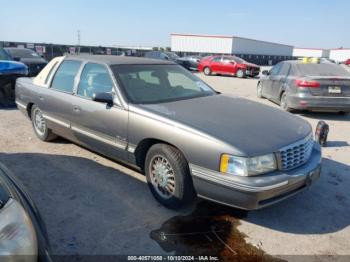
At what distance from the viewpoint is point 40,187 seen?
4117 millimetres

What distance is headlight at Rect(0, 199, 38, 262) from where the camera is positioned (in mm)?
1611

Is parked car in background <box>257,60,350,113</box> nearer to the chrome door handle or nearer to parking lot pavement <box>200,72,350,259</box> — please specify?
parking lot pavement <box>200,72,350,259</box>

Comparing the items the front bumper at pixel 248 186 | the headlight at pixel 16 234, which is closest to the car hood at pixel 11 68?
the front bumper at pixel 248 186

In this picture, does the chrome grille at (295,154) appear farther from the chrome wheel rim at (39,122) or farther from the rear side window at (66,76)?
the chrome wheel rim at (39,122)

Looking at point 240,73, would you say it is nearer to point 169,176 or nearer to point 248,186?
point 169,176

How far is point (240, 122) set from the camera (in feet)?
11.6

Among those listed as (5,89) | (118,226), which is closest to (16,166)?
(118,226)

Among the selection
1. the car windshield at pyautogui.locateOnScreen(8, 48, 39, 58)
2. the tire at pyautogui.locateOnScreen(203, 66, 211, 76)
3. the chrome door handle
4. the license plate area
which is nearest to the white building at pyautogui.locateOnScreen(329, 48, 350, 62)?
the tire at pyautogui.locateOnScreen(203, 66, 211, 76)

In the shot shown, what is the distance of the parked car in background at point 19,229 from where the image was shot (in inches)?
63.9

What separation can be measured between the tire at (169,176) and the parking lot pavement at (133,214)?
150 mm

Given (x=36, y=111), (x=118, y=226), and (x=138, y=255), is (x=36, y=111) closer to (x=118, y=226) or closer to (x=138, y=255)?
(x=118, y=226)

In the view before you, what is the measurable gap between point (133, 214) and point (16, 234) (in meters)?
1.96

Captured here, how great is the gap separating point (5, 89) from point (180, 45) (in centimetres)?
3984

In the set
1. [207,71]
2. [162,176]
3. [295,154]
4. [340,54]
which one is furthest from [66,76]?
[340,54]
